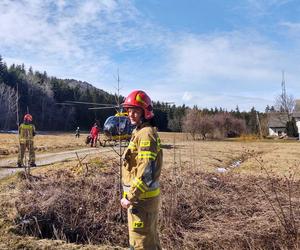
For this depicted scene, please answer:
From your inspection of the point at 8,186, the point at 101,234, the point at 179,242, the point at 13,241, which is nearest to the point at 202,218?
the point at 179,242

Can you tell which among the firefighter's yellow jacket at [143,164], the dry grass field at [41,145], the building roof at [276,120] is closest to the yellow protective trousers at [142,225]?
the firefighter's yellow jacket at [143,164]

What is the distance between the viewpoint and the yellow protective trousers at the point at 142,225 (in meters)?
4.22

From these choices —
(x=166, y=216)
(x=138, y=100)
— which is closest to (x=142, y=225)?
(x=138, y=100)

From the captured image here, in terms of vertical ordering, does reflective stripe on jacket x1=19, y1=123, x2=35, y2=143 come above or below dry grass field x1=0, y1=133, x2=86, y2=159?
above

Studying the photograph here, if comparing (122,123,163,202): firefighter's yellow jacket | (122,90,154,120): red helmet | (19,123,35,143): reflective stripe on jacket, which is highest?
(122,90,154,120): red helmet

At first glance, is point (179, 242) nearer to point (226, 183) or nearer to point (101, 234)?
point (101, 234)

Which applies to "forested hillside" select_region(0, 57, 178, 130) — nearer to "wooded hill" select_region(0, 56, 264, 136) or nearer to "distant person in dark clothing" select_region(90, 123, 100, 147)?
"wooded hill" select_region(0, 56, 264, 136)

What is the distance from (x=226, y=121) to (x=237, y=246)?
214ft

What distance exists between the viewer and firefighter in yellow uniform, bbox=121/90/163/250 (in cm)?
402

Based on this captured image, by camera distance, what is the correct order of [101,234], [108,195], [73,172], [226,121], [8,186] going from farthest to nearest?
[226,121], [73,172], [8,186], [108,195], [101,234]

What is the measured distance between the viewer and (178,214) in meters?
7.64

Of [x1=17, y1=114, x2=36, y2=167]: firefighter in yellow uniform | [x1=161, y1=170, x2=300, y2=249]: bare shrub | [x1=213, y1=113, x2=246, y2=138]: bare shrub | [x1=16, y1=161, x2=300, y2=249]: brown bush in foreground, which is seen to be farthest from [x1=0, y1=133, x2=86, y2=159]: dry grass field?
[x1=213, y1=113, x2=246, y2=138]: bare shrub

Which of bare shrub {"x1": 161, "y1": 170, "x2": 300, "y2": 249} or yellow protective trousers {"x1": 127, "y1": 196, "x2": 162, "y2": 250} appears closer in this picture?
yellow protective trousers {"x1": 127, "y1": 196, "x2": 162, "y2": 250}

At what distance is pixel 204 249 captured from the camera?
656cm
